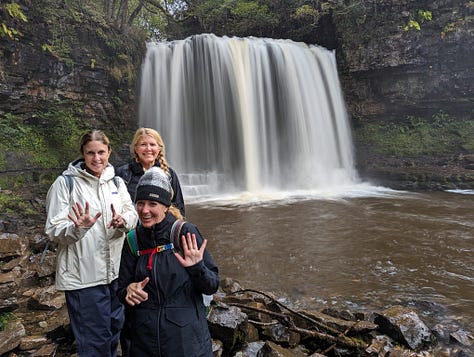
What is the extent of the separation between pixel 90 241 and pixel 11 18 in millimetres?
10787

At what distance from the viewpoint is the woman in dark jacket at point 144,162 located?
8.60ft

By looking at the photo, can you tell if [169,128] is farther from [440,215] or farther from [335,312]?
[335,312]

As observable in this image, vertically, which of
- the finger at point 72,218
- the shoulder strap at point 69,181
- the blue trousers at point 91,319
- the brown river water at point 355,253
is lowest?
the brown river water at point 355,253

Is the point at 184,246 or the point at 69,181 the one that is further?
the point at 69,181

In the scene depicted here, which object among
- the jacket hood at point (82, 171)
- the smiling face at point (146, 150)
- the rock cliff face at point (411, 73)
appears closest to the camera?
the jacket hood at point (82, 171)

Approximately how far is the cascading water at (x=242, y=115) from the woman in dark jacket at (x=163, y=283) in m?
12.3

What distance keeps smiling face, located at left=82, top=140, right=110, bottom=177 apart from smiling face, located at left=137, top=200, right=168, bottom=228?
0.75m

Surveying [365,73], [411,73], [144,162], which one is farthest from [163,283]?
[411,73]

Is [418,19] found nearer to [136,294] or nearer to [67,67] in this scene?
[67,67]

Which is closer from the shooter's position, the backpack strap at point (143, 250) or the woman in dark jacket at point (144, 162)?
the backpack strap at point (143, 250)

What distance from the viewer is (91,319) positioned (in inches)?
85.4

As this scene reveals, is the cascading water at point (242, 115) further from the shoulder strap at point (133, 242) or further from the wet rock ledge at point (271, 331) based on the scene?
the shoulder strap at point (133, 242)

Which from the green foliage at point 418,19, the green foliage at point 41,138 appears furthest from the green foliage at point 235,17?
the green foliage at point 41,138

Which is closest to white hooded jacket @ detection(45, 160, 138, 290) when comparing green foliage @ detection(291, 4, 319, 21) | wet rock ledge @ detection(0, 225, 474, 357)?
wet rock ledge @ detection(0, 225, 474, 357)
